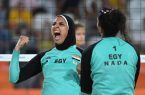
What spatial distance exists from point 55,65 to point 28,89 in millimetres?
5131

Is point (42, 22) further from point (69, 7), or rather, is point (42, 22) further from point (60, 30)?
point (60, 30)

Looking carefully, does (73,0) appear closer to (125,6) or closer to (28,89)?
(125,6)

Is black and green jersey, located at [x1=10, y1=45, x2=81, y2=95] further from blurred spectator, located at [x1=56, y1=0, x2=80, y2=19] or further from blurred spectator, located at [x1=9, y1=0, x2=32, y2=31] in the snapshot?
blurred spectator, located at [x1=56, y1=0, x2=80, y2=19]

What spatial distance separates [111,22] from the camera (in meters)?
4.91

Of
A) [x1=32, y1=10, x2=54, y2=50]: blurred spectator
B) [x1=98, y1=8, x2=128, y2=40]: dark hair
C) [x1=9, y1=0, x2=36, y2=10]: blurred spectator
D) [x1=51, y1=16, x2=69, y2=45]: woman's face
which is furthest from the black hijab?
[x1=9, y1=0, x2=36, y2=10]: blurred spectator

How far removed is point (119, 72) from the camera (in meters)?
4.84

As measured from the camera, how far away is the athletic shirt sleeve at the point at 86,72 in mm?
4891

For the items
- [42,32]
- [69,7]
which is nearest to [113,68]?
[42,32]

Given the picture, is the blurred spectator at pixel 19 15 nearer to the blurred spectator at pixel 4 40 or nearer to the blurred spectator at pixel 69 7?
the blurred spectator at pixel 4 40

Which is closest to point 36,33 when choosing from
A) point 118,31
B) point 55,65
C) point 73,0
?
point 73,0

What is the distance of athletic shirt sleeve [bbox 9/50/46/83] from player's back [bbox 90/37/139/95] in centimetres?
104

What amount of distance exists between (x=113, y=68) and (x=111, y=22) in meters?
0.36

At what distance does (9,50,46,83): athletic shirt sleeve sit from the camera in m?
5.68

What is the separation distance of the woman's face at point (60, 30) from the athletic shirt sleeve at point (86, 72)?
2.62 ft
